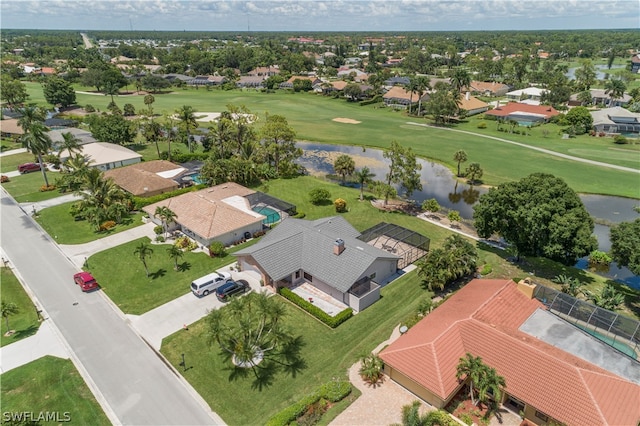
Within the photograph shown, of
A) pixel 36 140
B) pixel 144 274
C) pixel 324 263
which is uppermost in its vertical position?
pixel 36 140

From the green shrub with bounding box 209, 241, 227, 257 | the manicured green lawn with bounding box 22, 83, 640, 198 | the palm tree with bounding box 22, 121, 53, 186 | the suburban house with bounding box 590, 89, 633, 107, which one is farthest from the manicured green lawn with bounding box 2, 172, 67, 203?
the suburban house with bounding box 590, 89, 633, 107

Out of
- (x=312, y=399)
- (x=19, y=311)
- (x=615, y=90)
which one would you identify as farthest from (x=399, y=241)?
(x=615, y=90)

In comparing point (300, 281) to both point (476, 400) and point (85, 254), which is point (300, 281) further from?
point (85, 254)

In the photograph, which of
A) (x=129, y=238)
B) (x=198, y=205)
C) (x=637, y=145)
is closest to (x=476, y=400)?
(x=198, y=205)

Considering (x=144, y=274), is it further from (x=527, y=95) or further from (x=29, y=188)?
(x=527, y=95)

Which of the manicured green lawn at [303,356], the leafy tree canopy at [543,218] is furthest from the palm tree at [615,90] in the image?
the manicured green lawn at [303,356]
